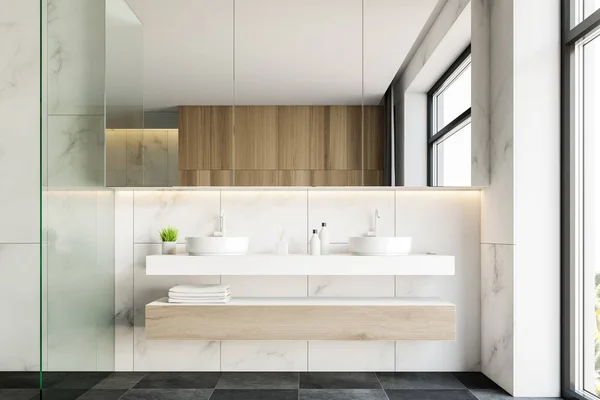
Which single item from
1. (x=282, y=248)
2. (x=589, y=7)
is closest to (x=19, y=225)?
(x=282, y=248)

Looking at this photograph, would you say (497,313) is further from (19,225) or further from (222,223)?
(19,225)

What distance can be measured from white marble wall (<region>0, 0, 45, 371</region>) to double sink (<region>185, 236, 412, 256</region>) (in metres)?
1.02

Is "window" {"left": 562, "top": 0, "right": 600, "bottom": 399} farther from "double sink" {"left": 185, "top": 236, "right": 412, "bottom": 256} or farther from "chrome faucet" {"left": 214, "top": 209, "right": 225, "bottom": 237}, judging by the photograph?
"chrome faucet" {"left": 214, "top": 209, "right": 225, "bottom": 237}

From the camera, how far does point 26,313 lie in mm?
3439

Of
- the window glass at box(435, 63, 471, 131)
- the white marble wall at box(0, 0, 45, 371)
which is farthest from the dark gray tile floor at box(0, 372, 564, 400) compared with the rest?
the window glass at box(435, 63, 471, 131)

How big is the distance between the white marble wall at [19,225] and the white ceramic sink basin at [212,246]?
985 millimetres

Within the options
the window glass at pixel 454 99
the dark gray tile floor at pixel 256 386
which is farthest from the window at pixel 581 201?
the window glass at pixel 454 99

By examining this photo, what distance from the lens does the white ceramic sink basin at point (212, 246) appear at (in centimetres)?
313

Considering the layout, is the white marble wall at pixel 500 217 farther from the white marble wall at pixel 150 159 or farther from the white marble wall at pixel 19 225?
the white marble wall at pixel 19 225

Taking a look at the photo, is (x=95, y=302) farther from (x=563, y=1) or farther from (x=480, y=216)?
(x=563, y=1)

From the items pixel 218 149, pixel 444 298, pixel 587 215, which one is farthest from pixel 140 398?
pixel 587 215

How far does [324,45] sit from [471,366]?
2.07 meters

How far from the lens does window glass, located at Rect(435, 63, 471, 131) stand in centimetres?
331

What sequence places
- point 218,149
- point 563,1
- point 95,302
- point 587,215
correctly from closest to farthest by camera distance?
point 587,215 → point 563,1 → point 95,302 → point 218,149
